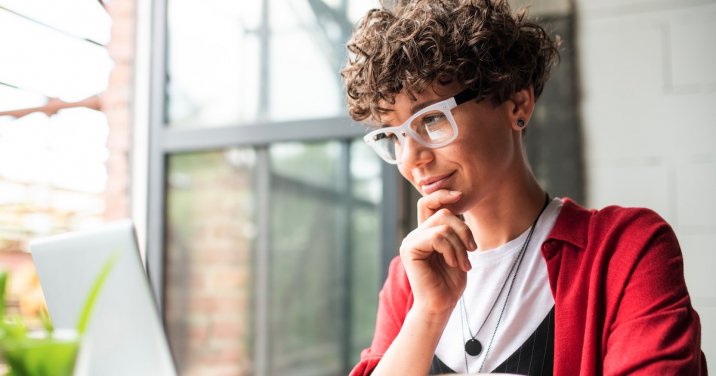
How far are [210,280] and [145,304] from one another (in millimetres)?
1505

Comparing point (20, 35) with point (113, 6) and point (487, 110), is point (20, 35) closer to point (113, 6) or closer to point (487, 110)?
point (113, 6)

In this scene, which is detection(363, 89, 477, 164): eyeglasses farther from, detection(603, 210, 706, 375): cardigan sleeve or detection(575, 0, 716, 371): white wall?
detection(575, 0, 716, 371): white wall

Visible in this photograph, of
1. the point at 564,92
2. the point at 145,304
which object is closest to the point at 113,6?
the point at 564,92

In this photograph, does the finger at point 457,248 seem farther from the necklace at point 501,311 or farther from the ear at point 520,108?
the ear at point 520,108

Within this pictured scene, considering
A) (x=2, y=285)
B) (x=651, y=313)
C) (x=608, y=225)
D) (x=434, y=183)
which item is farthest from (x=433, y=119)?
(x=2, y=285)

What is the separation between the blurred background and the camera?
1.98m

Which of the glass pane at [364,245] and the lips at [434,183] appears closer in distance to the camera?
the lips at [434,183]

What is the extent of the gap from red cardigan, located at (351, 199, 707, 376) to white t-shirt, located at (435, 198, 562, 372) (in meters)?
0.05

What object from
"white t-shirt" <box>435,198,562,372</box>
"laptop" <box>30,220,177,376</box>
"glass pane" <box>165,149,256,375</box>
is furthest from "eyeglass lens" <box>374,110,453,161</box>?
"glass pane" <box>165,149,256,375</box>

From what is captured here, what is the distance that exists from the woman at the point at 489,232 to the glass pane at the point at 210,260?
3.64ft

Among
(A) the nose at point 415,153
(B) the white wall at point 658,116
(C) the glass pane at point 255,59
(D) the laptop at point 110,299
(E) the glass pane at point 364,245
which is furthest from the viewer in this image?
(C) the glass pane at point 255,59

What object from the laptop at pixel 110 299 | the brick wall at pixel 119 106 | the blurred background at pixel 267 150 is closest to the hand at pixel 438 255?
the laptop at pixel 110 299

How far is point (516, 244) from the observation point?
125 centimetres

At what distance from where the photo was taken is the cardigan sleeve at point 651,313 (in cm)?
95
